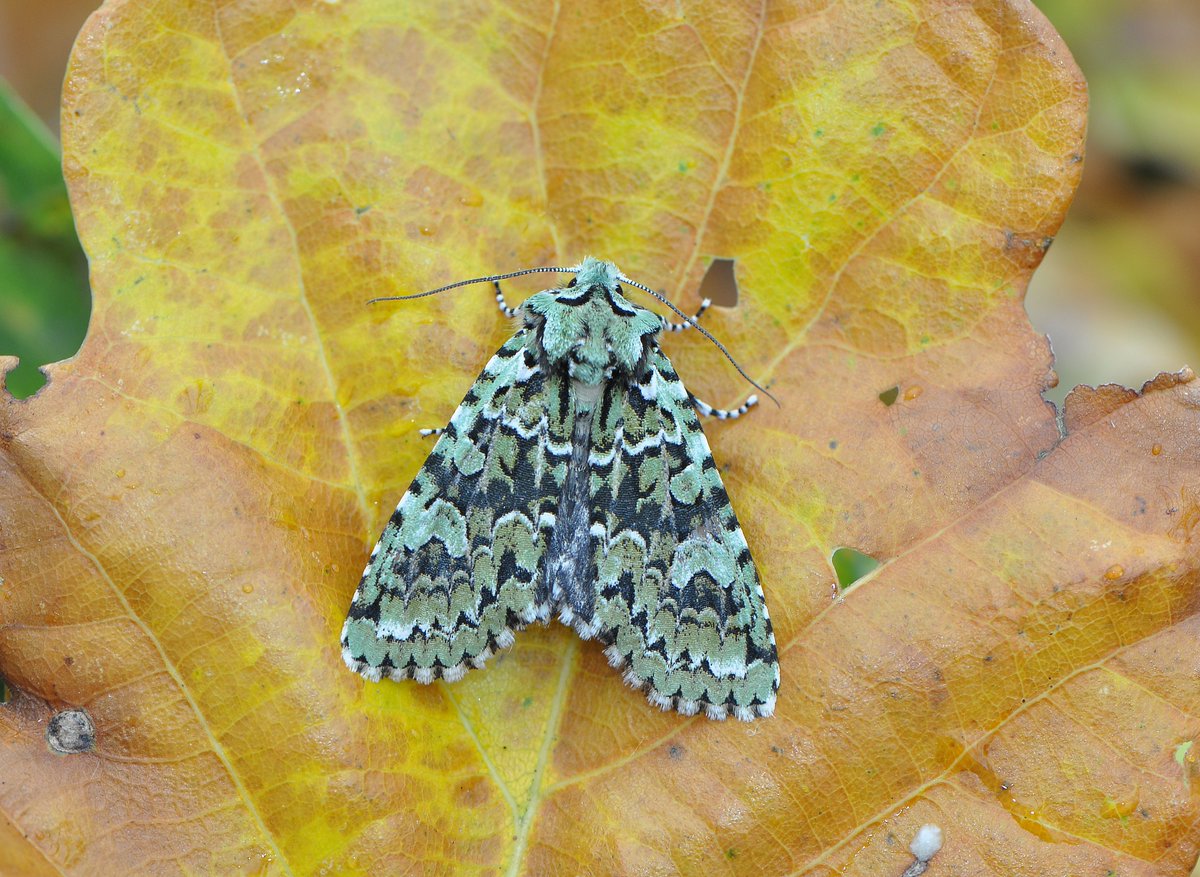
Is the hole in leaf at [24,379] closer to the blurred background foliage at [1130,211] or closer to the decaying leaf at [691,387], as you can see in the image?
the decaying leaf at [691,387]

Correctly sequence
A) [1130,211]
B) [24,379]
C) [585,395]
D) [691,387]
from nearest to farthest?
[691,387] → [585,395] → [24,379] → [1130,211]

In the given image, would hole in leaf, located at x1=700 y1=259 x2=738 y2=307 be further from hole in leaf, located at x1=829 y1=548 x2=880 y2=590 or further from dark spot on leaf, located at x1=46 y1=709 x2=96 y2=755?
dark spot on leaf, located at x1=46 y1=709 x2=96 y2=755

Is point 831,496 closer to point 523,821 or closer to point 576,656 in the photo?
point 576,656

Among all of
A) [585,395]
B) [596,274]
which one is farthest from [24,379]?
[596,274]

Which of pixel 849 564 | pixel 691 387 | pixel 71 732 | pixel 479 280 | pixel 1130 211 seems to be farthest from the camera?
pixel 1130 211

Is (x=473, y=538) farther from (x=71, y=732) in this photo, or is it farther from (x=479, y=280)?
(x=71, y=732)

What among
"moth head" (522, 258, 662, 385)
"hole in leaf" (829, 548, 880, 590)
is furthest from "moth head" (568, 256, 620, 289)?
"hole in leaf" (829, 548, 880, 590)
